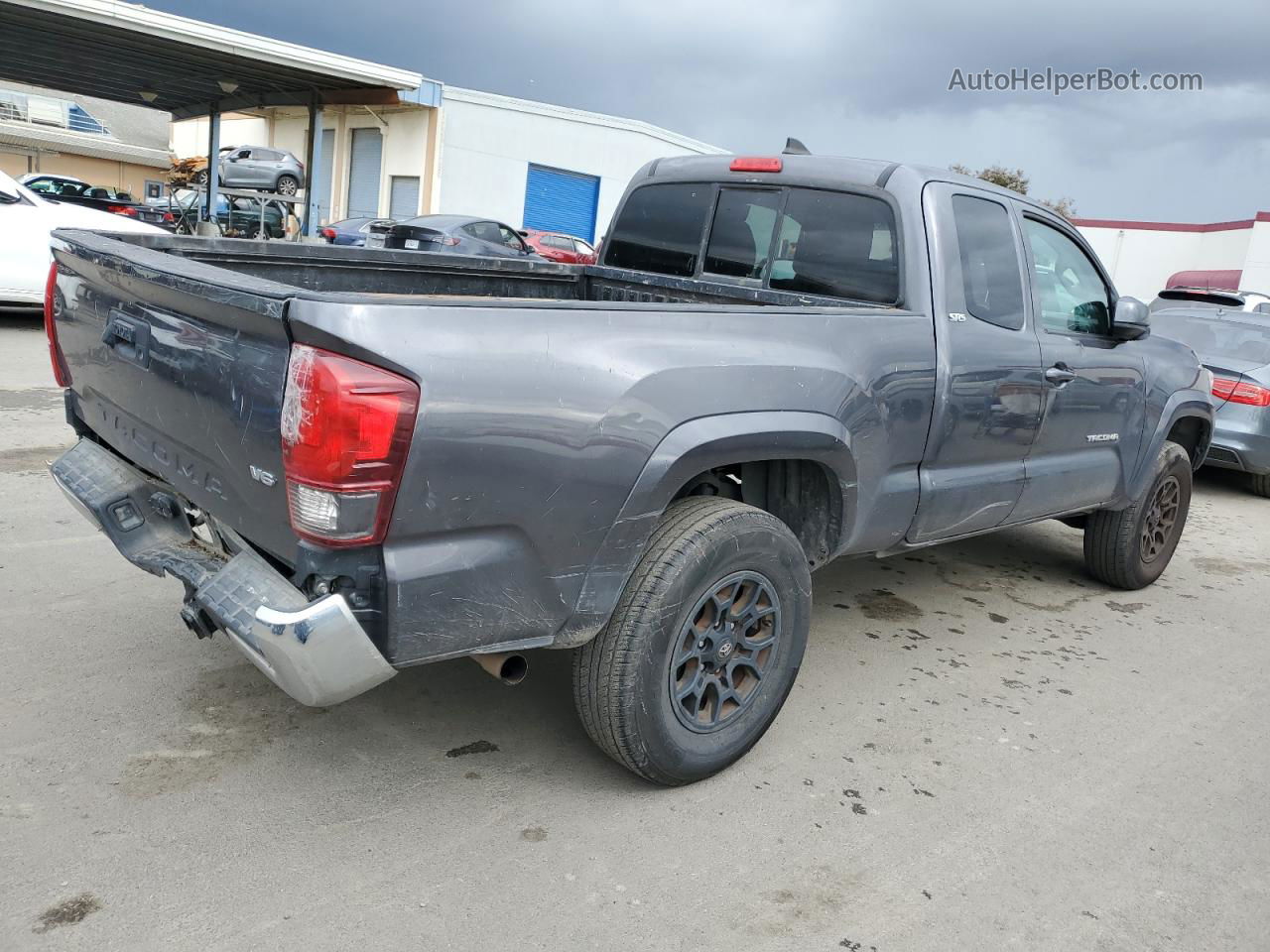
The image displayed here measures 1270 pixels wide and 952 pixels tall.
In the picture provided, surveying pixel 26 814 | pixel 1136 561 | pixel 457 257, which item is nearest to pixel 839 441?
pixel 457 257

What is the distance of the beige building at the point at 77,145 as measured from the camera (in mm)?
44250

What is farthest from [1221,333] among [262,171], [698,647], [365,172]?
[365,172]

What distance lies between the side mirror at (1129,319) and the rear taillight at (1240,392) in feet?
14.1

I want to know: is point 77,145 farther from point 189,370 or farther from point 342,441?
point 342,441

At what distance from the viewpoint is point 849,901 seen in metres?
2.66

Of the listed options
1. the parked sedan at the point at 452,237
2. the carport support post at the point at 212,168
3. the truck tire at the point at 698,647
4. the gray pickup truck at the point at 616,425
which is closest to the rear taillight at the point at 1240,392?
the gray pickup truck at the point at 616,425

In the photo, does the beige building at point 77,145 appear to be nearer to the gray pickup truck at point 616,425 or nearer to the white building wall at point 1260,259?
the white building wall at point 1260,259

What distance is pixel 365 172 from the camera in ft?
97.0

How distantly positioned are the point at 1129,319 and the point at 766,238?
1649 mm

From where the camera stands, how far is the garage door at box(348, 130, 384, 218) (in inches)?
1145

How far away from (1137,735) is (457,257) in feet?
10.9

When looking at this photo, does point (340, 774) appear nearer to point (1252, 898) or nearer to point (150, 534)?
point (150, 534)

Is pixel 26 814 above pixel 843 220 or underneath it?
underneath

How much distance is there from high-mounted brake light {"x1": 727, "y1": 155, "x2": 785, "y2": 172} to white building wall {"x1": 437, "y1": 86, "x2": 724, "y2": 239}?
79.4 ft
